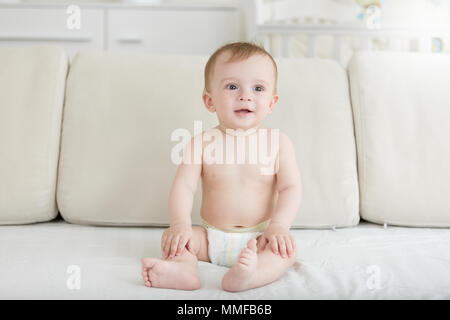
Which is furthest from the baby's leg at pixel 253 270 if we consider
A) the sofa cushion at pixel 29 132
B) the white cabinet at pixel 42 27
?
the white cabinet at pixel 42 27

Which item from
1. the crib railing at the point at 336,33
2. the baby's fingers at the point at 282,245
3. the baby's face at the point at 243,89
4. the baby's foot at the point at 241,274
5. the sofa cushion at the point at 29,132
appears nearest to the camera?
the baby's foot at the point at 241,274

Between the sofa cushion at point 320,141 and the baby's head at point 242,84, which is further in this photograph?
the sofa cushion at point 320,141

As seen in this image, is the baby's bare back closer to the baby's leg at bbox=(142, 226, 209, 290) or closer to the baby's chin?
the baby's chin

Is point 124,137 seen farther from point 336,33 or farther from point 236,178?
point 336,33

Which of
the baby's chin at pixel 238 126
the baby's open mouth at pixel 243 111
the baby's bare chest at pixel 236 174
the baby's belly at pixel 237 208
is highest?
the baby's open mouth at pixel 243 111

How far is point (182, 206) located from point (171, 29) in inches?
80.9

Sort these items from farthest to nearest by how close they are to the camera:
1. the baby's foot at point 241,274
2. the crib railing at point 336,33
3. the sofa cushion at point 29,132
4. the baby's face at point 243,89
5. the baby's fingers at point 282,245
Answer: the crib railing at point 336,33 → the sofa cushion at point 29,132 → the baby's face at point 243,89 → the baby's fingers at point 282,245 → the baby's foot at point 241,274

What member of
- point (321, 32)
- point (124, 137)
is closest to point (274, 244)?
point (124, 137)

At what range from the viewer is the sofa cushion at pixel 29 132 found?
120 cm

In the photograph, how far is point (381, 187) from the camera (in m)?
1.24

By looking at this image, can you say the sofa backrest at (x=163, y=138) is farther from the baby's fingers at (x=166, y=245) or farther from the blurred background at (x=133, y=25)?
the blurred background at (x=133, y=25)

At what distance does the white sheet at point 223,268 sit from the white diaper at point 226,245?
0.03 meters
